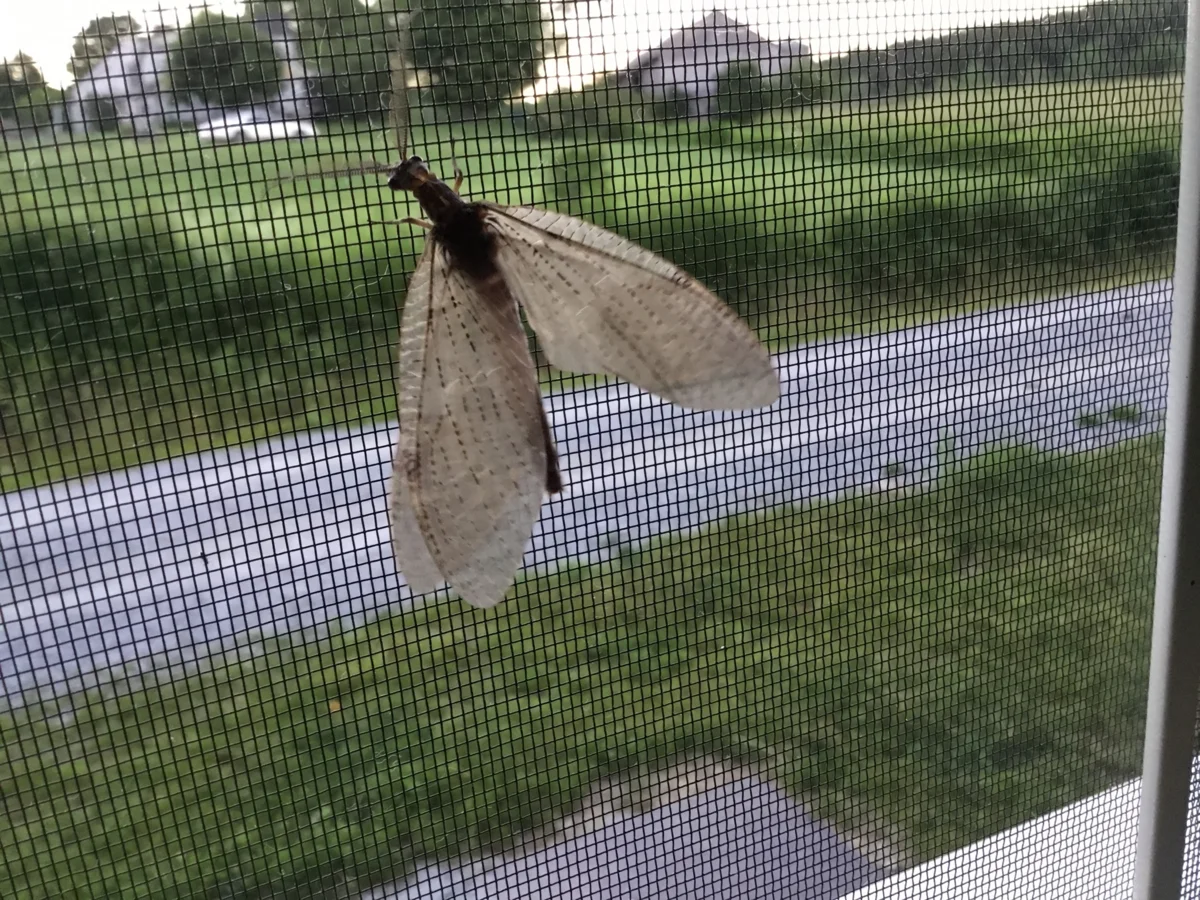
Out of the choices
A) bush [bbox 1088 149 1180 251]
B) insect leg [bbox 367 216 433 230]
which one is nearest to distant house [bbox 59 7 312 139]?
insect leg [bbox 367 216 433 230]

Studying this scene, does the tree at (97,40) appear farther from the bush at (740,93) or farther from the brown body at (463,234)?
the bush at (740,93)

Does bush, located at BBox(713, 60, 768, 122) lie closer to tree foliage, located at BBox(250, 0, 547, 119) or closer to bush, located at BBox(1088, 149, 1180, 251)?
tree foliage, located at BBox(250, 0, 547, 119)

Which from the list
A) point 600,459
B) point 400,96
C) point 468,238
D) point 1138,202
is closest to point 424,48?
point 400,96

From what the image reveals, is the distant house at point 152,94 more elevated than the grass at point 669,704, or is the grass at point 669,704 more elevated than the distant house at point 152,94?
the distant house at point 152,94

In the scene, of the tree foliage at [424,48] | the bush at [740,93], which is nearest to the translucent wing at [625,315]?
the tree foliage at [424,48]

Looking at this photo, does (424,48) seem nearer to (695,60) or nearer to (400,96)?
(400,96)

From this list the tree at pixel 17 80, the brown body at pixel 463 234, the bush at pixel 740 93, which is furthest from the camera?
the bush at pixel 740 93

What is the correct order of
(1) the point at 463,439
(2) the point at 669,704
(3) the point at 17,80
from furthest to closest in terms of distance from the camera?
(2) the point at 669,704 → (1) the point at 463,439 → (3) the point at 17,80

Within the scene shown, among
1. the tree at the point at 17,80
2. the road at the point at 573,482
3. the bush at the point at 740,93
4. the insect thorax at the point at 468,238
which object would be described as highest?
the tree at the point at 17,80
